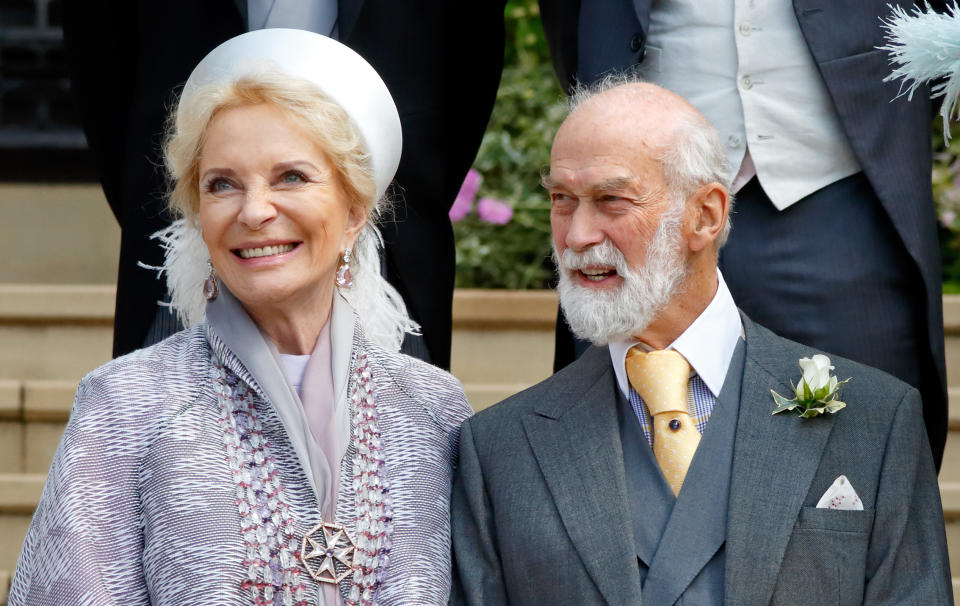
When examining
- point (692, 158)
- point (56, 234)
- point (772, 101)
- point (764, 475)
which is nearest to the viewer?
point (764, 475)

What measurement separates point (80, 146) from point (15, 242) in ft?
1.57

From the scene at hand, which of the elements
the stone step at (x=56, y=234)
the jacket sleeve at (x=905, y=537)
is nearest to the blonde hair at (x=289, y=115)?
the jacket sleeve at (x=905, y=537)

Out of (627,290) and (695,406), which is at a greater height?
(627,290)

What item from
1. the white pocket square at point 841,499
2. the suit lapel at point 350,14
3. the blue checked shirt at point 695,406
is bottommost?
the white pocket square at point 841,499

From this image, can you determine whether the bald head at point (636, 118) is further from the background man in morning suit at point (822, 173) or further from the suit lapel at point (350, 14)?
the suit lapel at point (350, 14)

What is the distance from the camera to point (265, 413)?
9.70 ft

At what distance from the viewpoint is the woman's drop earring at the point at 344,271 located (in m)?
3.14

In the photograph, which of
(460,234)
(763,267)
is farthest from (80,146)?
(763,267)

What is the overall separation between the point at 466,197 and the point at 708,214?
7.86 feet

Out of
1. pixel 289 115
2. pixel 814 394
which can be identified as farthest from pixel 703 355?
pixel 289 115

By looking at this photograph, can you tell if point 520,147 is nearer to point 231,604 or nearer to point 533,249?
point 533,249

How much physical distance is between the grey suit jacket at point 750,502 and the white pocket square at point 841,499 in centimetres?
2

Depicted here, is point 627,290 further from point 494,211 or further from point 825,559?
point 494,211

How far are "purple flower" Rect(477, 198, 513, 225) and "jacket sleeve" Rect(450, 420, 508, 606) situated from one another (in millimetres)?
2366
